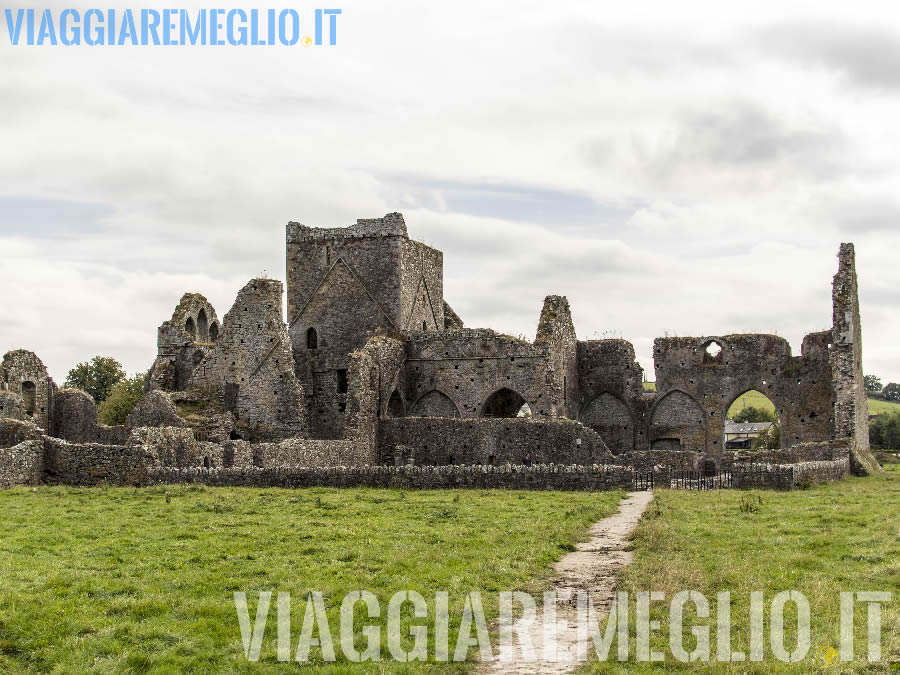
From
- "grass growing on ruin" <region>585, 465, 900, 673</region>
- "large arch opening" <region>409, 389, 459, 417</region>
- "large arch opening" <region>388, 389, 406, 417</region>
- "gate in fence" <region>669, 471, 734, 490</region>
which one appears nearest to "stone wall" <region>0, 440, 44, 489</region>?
"grass growing on ruin" <region>585, 465, 900, 673</region>

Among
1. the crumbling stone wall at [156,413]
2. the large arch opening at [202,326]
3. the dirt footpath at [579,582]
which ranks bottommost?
the dirt footpath at [579,582]

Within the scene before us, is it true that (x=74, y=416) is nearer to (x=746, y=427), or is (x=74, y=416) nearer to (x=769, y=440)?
(x=769, y=440)

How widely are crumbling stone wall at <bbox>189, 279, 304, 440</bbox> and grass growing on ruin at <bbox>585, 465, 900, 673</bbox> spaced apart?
20051 millimetres

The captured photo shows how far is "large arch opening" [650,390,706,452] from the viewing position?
50.4 metres

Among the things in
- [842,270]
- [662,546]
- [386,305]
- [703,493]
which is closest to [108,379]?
[386,305]

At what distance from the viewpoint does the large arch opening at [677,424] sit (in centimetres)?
5044

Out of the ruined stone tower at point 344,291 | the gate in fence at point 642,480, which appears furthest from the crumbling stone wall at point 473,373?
the gate in fence at point 642,480

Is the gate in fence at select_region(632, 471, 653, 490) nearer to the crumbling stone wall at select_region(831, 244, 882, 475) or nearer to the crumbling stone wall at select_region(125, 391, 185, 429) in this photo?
the crumbling stone wall at select_region(831, 244, 882, 475)

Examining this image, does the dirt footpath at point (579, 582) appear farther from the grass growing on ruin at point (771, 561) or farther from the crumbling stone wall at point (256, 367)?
the crumbling stone wall at point (256, 367)

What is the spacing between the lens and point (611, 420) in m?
51.9

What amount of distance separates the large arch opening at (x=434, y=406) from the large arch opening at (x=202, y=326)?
35.1 ft

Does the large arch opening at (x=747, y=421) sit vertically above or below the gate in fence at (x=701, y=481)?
above

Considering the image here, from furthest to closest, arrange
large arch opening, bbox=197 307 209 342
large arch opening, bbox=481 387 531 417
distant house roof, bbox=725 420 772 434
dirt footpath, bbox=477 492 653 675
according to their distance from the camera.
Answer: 1. distant house roof, bbox=725 420 772 434
2. large arch opening, bbox=197 307 209 342
3. large arch opening, bbox=481 387 531 417
4. dirt footpath, bbox=477 492 653 675

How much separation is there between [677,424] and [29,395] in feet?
93.0
